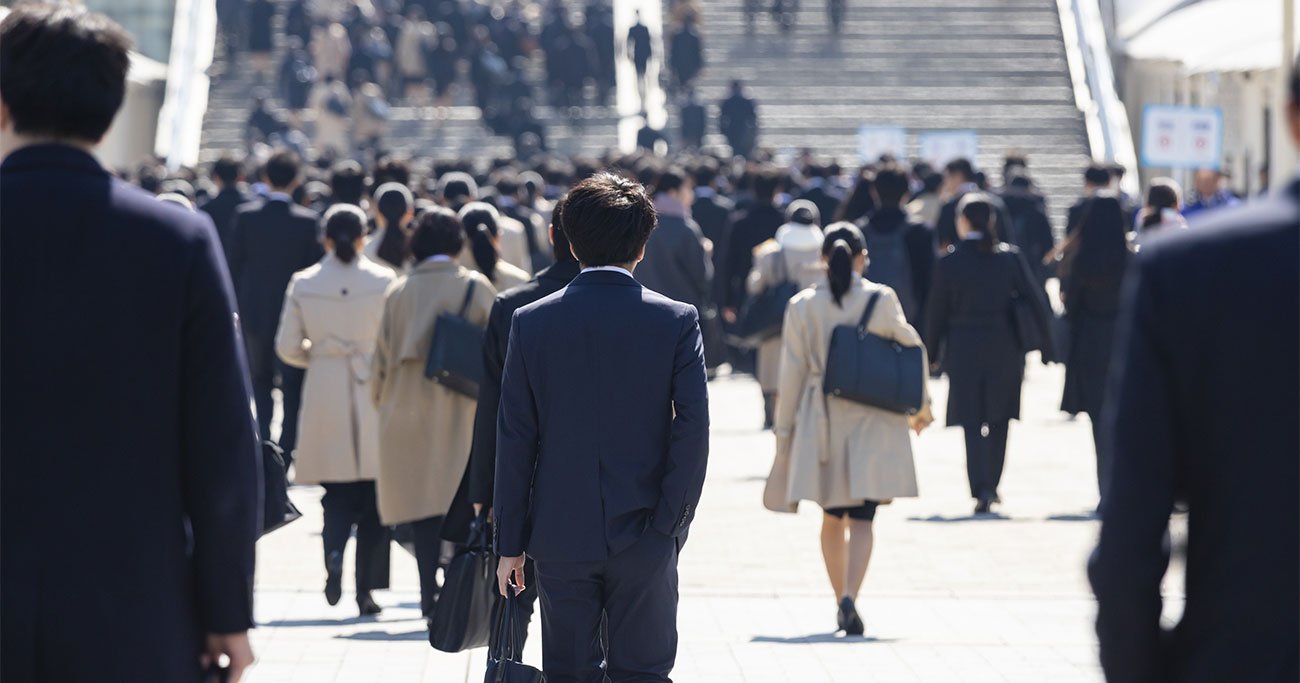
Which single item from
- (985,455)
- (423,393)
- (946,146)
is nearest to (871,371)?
(423,393)

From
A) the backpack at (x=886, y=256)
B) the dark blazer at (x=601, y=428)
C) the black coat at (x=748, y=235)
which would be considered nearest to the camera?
the dark blazer at (x=601, y=428)

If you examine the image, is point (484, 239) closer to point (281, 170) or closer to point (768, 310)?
point (281, 170)

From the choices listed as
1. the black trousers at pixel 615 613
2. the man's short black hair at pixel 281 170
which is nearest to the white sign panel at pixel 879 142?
the man's short black hair at pixel 281 170

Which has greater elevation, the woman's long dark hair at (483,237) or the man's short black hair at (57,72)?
the man's short black hair at (57,72)

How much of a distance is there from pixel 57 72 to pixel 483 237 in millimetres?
5248

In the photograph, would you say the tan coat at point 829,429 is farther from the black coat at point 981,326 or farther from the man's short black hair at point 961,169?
the man's short black hair at point 961,169

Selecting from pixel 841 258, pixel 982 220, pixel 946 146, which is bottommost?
pixel 946 146

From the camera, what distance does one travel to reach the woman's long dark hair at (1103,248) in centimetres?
1176

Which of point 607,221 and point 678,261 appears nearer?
point 607,221

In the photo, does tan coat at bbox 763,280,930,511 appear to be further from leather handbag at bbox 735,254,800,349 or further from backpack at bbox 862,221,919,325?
backpack at bbox 862,221,919,325

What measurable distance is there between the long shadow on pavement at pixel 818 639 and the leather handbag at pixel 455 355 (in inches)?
53.8

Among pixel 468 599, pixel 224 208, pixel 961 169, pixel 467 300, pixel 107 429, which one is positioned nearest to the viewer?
pixel 107 429

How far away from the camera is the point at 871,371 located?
8.40m

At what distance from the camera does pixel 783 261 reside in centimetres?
1401
